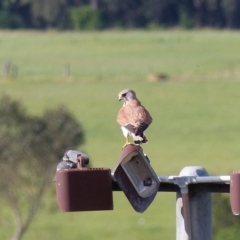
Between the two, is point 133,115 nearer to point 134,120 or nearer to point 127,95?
point 134,120

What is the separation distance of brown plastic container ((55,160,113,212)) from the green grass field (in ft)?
72.6

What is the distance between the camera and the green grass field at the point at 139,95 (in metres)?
29.0

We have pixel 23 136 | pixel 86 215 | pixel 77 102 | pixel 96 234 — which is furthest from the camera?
pixel 77 102

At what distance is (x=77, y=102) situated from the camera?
5191 cm

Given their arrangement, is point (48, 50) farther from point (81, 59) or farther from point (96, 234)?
point (96, 234)

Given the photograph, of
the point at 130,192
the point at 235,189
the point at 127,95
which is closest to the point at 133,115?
the point at 127,95

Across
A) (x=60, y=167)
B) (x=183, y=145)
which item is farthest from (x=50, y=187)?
(x=60, y=167)

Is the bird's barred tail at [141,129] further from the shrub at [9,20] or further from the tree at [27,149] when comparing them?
the shrub at [9,20]

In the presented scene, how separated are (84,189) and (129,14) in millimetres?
100456

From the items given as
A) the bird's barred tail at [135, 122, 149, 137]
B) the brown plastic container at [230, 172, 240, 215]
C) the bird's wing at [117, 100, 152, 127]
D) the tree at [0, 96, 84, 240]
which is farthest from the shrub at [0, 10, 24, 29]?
A: the brown plastic container at [230, 172, 240, 215]

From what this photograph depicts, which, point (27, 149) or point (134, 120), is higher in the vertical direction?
point (27, 149)

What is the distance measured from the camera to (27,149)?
80.1 feet

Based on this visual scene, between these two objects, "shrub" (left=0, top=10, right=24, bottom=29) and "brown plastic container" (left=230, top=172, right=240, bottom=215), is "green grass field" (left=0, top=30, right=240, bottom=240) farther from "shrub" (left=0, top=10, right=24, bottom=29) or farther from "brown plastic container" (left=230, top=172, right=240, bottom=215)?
"brown plastic container" (left=230, top=172, right=240, bottom=215)

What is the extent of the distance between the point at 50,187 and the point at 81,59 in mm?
47089
